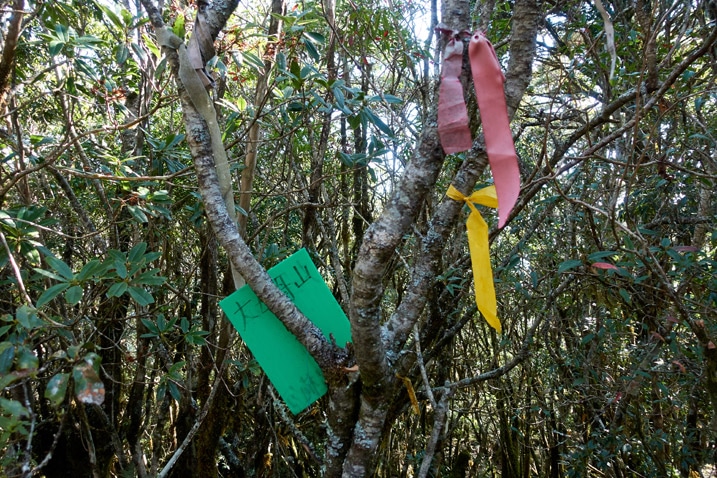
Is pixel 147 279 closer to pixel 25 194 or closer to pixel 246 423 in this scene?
pixel 25 194

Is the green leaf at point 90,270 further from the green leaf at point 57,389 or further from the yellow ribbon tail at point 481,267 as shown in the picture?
the yellow ribbon tail at point 481,267

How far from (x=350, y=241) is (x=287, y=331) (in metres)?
1.50

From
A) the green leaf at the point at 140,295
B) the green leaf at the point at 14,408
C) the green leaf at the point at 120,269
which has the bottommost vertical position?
the green leaf at the point at 14,408

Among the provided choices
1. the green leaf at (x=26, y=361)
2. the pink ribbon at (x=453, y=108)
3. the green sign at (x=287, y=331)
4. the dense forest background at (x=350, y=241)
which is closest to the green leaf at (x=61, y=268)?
the dense forest background at (x=350, y=241)

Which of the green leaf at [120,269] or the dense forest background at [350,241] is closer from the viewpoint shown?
the dense forest background at [350,241]

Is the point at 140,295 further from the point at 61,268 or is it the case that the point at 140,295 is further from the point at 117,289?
the point at 61,268

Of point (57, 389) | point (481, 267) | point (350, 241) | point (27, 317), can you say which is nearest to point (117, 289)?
point (27, 317)

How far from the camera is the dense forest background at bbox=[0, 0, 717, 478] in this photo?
85 centimetres

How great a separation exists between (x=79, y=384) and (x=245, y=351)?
5.12ft

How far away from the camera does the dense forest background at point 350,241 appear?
0.85 metres

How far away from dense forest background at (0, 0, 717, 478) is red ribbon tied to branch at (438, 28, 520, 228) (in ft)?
0.20

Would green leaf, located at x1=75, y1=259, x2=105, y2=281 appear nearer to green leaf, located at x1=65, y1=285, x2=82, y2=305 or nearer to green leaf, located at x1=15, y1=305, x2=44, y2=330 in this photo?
green leaf, located at x1=65, y1=285, x2=82, y2=305

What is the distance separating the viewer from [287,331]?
2.89ft

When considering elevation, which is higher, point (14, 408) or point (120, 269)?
point (120, 269)
